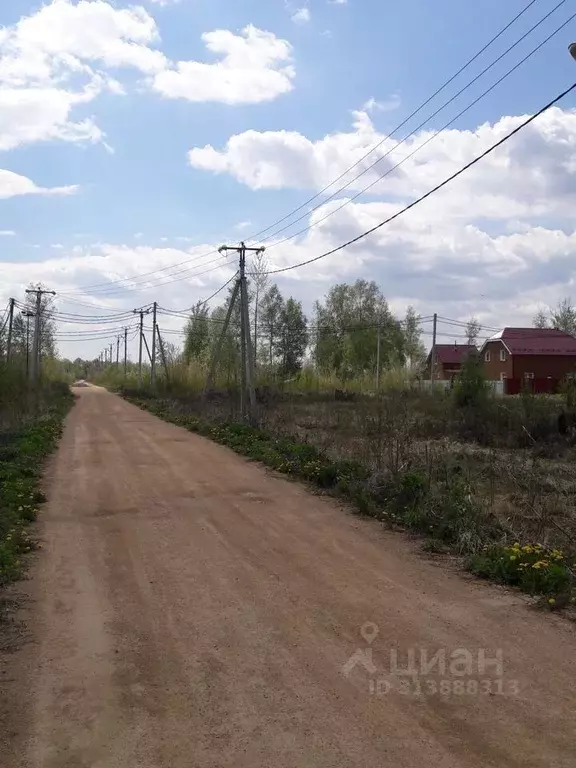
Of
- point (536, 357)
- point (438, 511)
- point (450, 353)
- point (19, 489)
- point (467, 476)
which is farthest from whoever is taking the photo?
point (450, 353)

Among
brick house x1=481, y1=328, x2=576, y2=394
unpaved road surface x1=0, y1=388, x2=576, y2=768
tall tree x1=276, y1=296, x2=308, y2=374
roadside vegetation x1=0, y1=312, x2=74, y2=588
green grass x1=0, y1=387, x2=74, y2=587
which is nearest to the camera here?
unpaved road surface x1=0, y1=388, x2=576, y2=768

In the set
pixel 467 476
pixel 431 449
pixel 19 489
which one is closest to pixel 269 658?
pixel 467 476

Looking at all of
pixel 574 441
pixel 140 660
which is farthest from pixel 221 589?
pixel 574 441

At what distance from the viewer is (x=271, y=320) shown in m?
60.9

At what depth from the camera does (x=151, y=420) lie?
27.5 metres

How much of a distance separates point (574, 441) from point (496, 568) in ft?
46.5

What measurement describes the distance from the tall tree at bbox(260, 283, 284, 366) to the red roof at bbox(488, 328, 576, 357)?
19978 mm

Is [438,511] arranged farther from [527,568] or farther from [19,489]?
[19,489]

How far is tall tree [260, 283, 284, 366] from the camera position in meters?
57.4

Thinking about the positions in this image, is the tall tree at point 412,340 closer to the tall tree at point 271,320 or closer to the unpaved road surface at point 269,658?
the tall tree at point 271,320

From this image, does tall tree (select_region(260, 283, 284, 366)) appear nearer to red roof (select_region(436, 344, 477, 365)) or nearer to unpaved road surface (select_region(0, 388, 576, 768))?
red roof (select_region(436, 344, 477, 365))

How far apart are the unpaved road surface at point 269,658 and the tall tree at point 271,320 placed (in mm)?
48491

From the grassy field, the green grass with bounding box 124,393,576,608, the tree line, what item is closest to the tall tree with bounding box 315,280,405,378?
the tree line

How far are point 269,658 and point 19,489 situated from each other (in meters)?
7.10
